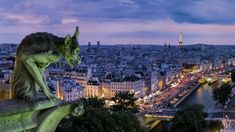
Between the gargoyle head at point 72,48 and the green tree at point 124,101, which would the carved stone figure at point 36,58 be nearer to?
the gargoyle head at point 72,48

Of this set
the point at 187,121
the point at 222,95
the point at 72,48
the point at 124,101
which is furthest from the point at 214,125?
the point at 72,48

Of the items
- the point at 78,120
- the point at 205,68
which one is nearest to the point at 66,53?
the point at 78,120

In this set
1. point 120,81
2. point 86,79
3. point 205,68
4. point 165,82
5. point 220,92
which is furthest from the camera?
point 205,68

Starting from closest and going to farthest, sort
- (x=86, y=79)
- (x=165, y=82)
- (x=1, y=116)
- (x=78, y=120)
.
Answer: (x=1, y=116), (x=78, y=120), (x=86, y=79), (x=165, y=82)

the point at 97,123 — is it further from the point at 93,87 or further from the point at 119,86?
the point at 93,87

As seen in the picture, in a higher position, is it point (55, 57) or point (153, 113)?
point (55, 57)

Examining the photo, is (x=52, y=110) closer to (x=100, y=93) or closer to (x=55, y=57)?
(x=55, y=57)

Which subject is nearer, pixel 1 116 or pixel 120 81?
pixel 1 116

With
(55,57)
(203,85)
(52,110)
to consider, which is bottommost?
(203,85)
